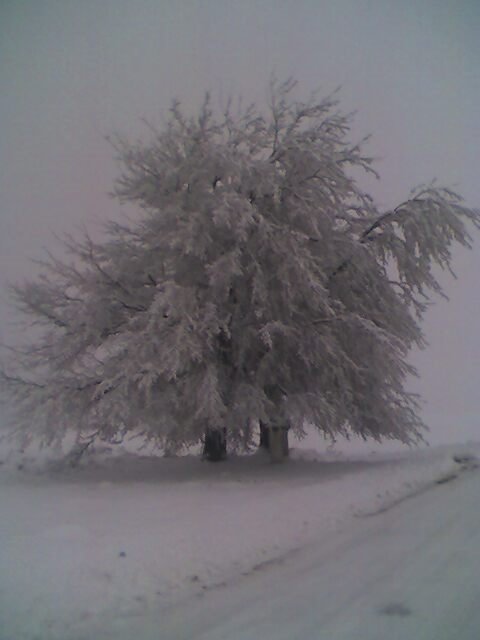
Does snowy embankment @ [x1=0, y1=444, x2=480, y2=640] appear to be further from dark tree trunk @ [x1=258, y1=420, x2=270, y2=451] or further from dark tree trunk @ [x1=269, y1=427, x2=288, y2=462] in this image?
dark tree trunk @ [x1=258, y1=420, x2=270, y2=451]

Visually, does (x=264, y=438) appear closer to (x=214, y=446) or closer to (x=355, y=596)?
(x=214, y=446)

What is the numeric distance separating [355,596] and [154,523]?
7.71 ft

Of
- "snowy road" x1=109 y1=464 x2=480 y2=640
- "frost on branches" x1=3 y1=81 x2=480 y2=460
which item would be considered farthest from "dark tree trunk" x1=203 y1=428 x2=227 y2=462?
"snowy road" x1=109 y1=464 x2=480 y2=640

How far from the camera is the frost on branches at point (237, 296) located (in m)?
8.24

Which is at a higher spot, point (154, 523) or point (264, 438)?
point (264, 438)

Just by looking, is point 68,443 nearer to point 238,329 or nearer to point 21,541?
point 238,329

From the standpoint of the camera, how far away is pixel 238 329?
8.88 meters

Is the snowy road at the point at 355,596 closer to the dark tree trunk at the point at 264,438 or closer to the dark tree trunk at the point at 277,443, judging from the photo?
the dark tree trunk at the point at 277,443

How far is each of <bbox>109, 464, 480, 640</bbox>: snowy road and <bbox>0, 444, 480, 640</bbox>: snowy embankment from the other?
0.80 feet

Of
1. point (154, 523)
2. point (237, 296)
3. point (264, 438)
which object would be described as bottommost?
point (154, 523)

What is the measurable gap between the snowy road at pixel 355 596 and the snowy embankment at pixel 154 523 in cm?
24

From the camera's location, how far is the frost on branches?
27.0 feet

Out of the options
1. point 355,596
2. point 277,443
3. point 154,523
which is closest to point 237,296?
point 277,443

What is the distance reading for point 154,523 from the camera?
5.50 m
